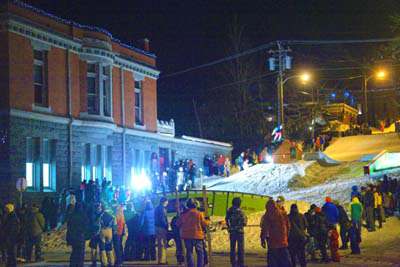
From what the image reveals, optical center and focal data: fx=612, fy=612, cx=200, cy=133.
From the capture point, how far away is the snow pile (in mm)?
34375

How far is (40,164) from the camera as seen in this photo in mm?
28672

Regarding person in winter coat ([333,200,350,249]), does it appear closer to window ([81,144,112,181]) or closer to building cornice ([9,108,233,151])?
building cornice ([9,108,233,151])

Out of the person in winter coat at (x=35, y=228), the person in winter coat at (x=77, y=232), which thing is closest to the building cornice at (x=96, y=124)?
the person in winter coat at (x=35, y=228)

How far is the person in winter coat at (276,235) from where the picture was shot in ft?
40.5

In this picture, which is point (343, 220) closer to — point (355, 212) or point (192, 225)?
point (355, 212)

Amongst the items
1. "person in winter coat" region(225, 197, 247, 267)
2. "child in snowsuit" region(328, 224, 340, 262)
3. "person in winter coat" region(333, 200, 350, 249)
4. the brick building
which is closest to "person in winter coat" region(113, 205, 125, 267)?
"person in winter coat" region(225, 197, 247, 267)

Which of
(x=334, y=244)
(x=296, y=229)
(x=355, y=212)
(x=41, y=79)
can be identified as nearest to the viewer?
(x=296, y=229)

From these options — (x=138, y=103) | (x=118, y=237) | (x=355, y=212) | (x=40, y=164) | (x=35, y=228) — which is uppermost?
(x=138, y=103)

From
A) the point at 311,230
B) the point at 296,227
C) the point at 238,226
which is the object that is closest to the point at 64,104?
the point at 311,230

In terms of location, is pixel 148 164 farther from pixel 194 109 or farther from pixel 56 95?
pixel 194 109

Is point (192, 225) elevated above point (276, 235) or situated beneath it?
elevated above

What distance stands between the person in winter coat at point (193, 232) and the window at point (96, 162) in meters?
19.3

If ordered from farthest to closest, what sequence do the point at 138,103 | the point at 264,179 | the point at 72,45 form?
the point at 138,103
the point at 264,179
the point at 72,45

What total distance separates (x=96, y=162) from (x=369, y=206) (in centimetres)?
1615
